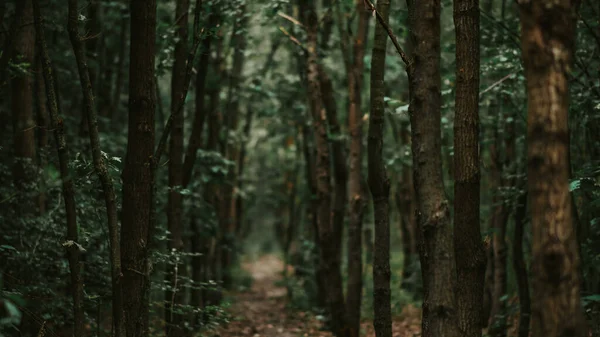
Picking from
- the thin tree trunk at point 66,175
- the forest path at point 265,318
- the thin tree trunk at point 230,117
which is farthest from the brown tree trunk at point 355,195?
the thin tree trunk at point 66,175

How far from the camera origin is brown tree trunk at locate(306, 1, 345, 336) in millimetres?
10930

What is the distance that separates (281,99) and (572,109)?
10673 mm

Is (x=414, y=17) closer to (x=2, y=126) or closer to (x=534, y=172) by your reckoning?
(x=534, y=172)

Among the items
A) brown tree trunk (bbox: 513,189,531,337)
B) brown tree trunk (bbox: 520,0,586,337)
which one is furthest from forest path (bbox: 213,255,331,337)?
brown tree trunk (bbox: 520,0,586,337)

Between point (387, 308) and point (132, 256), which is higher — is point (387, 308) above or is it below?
below

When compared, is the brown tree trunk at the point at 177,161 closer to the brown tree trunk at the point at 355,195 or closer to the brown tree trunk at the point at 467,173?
the brown tree trunk at the point at 355,195

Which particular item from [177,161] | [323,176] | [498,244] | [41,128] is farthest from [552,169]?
[323,176]

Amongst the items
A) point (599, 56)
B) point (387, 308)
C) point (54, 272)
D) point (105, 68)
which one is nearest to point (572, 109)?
point (599, 56)

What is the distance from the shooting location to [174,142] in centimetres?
904

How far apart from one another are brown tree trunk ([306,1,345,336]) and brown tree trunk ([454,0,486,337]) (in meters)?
5.61

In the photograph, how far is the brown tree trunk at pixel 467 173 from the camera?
5.26 meters

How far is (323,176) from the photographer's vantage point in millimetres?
11523

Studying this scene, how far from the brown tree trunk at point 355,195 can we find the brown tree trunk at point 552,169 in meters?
6.87

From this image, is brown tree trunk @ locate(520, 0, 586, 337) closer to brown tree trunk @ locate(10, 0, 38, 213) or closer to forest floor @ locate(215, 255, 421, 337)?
forest floor @ locate(215, 255, 421, 337)
